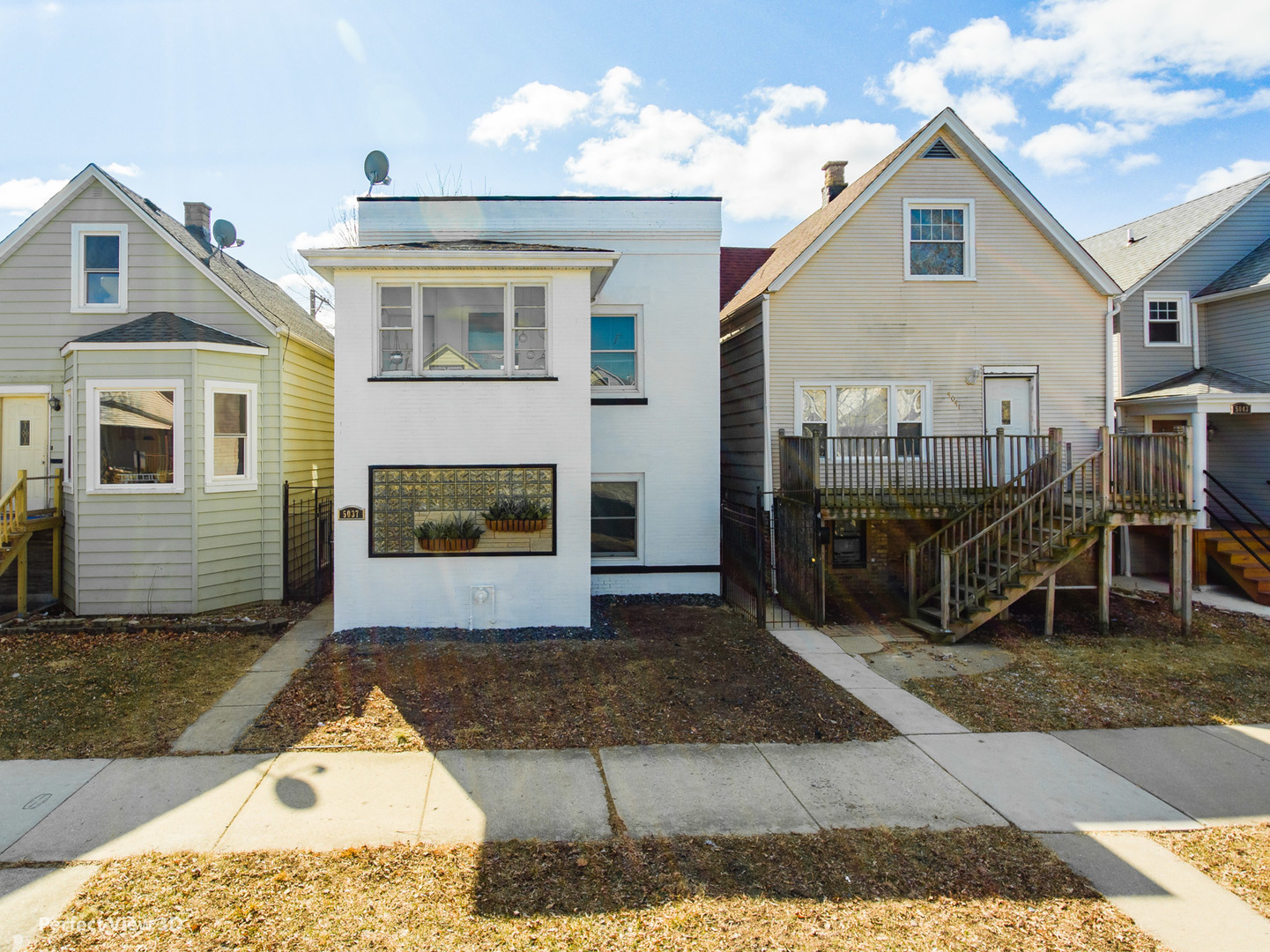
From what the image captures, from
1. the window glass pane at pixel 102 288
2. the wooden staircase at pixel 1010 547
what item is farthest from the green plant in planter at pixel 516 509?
the window glass pane at pixel 102 288

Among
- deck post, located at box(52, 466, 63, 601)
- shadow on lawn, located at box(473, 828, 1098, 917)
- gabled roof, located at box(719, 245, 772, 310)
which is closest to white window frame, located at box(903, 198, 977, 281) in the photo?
gabled roof, located at box(719, 245, 772, 310)

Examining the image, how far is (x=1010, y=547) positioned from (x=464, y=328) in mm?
8432

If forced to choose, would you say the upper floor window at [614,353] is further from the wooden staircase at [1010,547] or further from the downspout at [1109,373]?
the downspout at [1109,373]

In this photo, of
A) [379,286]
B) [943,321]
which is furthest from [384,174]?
[943,321]

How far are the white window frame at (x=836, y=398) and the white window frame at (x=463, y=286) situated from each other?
5065 mm

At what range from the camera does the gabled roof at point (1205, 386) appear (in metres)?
13.5

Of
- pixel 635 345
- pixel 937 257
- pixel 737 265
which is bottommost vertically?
pixel 635 345

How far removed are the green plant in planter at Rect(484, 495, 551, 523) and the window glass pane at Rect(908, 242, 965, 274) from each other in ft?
27.8

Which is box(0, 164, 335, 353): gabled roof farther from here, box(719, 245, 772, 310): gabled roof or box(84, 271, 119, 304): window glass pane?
box(719, 245, 772, 310): gabled roof

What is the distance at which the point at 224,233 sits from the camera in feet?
50.8

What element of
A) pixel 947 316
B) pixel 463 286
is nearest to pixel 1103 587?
pixel 947 316

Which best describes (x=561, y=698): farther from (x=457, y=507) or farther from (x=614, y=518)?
(x=614, y=518)

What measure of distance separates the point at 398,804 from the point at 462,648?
387cm

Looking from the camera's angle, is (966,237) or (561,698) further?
(966,237)
